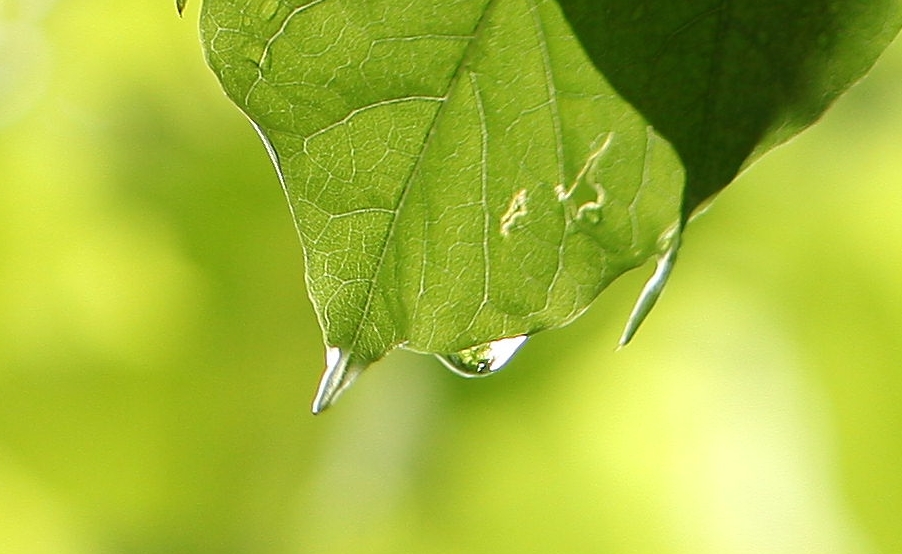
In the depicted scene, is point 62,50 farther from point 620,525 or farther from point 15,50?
point 620,525

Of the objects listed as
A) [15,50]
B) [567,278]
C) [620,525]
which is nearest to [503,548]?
[620,525]

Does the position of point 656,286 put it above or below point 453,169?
below

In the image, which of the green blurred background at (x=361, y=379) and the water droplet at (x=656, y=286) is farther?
the green blurred background at (x=361, y=379)

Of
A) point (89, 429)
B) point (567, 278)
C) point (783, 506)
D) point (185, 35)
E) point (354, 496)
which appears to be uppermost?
point (567, 278)

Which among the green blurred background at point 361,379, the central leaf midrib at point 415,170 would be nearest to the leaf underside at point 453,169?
the central leaf midrib at point 415,170

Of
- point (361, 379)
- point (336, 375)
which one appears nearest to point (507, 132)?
point (336, 375)

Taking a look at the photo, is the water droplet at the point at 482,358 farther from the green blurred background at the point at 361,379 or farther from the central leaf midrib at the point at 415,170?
the green blurred background at the point at 361,379

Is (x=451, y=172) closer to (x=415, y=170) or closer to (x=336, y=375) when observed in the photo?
(x=415, y=170)
